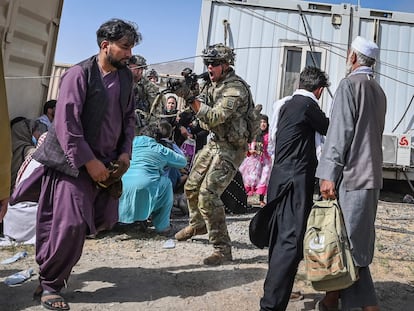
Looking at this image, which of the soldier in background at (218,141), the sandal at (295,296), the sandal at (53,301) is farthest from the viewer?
the soldier in background at (218,141)

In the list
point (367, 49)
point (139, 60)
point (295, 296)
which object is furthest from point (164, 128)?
point (367, 49)

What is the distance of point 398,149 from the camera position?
832 centimetres

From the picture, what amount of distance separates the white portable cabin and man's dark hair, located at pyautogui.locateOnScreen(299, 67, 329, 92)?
5.67 metres

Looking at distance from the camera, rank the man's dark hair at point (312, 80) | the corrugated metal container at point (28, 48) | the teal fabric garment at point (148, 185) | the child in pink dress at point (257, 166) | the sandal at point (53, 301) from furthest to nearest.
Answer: the child in pink dress at point (257, 166) → the corrugated metal container at point (28, 48) → the teal fabric garment at point (148, 185) → the man's dark hair at point (312, 80) → the sandal at point (53, 301)

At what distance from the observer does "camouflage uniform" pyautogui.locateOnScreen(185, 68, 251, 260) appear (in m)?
3.67

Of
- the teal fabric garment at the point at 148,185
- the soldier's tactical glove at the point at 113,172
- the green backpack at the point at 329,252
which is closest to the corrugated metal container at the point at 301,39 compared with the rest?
the teal fabric garment at the point at 148,185

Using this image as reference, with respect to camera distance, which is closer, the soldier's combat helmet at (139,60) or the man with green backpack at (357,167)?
the man with green backpack at (357,167)

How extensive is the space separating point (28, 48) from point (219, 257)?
3469 millimetres

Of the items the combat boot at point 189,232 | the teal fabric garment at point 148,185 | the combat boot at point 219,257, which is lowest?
the combat boot at point 219,257

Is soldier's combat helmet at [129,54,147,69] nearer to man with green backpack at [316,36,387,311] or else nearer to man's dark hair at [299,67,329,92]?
man's dark hair at [299,67,329,92]

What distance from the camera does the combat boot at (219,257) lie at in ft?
12.3

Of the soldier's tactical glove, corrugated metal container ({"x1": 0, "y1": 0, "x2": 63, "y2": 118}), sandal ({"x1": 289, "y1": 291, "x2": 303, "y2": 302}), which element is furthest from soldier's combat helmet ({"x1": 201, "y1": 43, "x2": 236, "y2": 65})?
corrugated metal container ({"x1": 0, "y1": 0, "x2": 63, "y2": 118})

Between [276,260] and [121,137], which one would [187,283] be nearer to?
[276,260]

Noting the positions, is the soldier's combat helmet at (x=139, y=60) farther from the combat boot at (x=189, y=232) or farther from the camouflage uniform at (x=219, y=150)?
the combat boot at (x=189, y=232)
